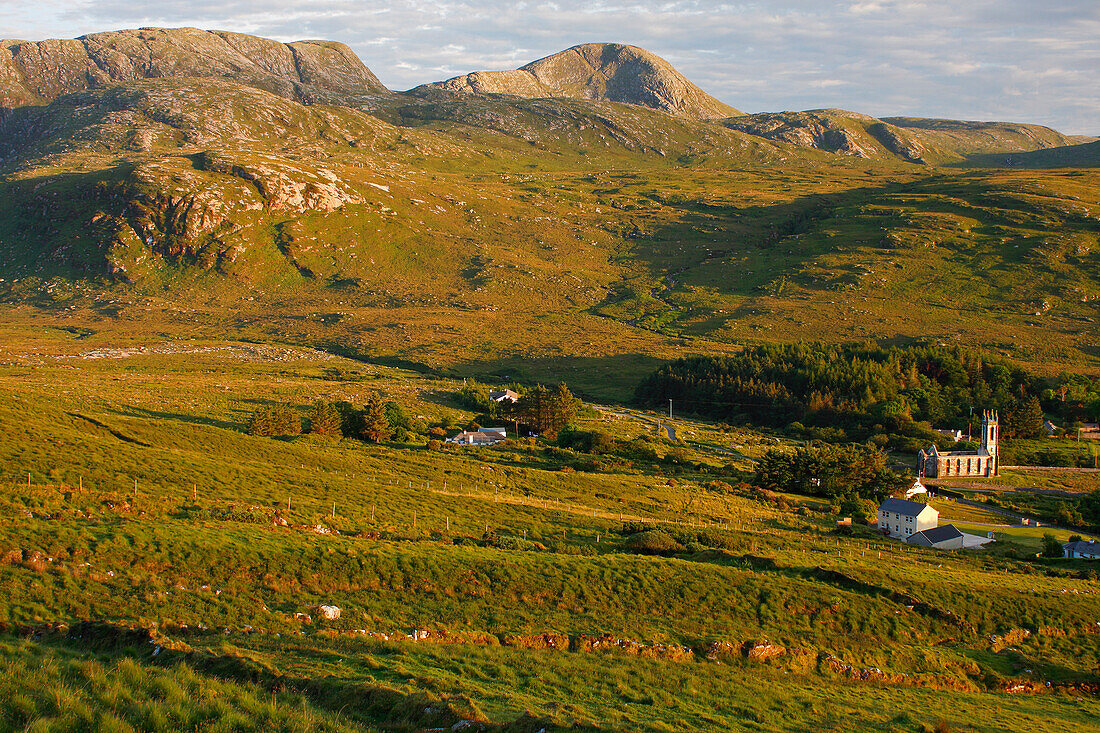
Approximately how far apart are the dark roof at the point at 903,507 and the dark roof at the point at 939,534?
1.76 metres

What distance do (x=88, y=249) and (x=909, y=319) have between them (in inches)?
8044

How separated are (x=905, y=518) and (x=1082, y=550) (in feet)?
35.0

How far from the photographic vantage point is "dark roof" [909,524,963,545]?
51406 mm

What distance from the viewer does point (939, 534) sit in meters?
51.8

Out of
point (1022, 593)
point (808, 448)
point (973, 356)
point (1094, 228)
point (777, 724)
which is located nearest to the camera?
point (777, 724)

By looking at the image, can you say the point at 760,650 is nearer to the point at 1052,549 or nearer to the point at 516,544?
the point at 516,544

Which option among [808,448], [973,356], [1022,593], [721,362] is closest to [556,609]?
[1022,593]

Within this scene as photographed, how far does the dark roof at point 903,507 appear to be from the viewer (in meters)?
54.2

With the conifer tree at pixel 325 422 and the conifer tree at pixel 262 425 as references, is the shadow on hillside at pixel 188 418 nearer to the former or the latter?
the conifer tree at pixel 262 425

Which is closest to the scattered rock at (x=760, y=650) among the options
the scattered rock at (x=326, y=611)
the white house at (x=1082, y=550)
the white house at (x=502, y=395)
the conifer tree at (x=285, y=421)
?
the scattered rock at (x=326, y=611)

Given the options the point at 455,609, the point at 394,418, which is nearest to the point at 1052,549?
the point at 455,609

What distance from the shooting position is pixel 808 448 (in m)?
72.8

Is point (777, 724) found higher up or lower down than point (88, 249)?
lower down

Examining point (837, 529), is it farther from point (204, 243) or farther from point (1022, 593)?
point (204, 243)
